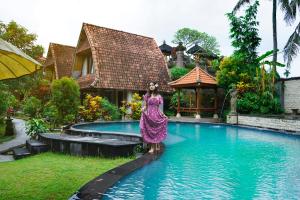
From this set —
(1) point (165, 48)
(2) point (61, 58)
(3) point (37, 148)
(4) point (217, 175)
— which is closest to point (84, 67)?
(2) point (61, 58)

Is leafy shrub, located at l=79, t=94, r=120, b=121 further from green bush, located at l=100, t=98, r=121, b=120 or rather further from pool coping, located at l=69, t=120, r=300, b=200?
pool coping, located at l=69, t=120, r=300, b=200

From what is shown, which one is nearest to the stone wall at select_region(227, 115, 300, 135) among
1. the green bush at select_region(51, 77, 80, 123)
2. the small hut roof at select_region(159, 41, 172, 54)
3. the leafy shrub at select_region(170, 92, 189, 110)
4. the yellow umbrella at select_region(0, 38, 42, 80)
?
the leafy shrub at select_region(170, 92, 189, 110)

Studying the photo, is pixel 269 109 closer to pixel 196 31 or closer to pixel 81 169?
pixel 81 169

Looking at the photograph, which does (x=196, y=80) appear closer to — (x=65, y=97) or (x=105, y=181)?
(x=65, y=97)

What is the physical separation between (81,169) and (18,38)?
57.7ft

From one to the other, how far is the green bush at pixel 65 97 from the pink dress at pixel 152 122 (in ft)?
22.2

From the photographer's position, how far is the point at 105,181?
4672 mm

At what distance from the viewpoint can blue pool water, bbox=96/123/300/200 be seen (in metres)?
4.43

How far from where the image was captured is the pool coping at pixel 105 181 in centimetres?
392

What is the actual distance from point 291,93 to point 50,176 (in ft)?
51.7

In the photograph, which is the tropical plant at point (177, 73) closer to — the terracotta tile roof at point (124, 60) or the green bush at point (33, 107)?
the terracotta tile roof at point (124, 60)

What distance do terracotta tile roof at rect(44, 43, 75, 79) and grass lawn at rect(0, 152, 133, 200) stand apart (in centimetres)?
2078

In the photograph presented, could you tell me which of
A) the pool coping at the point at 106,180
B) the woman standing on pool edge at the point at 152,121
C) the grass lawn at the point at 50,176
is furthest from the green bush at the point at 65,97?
the pool coping at the point at 106,180

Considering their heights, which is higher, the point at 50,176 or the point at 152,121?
the point at 152,121
